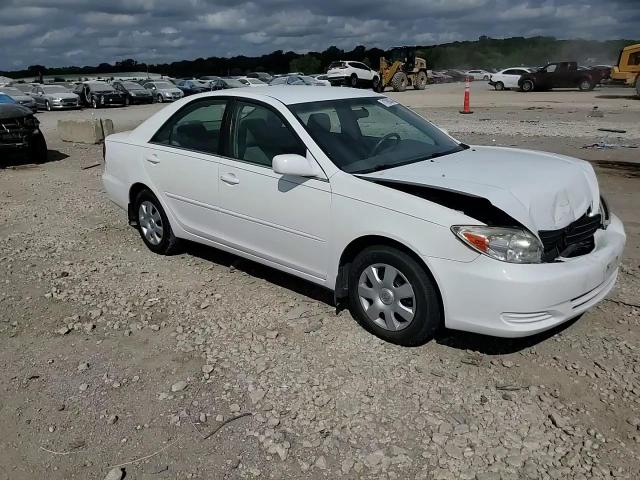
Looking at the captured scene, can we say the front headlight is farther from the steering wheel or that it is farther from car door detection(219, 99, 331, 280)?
the steering wheel

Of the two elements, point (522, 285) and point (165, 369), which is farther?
point (165, 369)

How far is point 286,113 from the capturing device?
4.32 meters

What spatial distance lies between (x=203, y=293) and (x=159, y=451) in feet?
6.58

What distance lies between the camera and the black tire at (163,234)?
5422mm

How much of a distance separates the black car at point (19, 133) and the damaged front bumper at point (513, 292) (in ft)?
34.7

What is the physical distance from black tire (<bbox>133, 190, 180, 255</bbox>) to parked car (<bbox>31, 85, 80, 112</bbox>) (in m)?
29.0

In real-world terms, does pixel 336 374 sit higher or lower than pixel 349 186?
lower

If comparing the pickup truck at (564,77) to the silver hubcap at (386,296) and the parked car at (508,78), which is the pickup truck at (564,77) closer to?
the parked car at (508,78)

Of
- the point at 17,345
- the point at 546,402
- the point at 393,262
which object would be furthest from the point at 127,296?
the point at 546,402

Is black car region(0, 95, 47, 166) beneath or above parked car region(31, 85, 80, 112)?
above

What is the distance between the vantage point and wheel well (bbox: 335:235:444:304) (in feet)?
11.5

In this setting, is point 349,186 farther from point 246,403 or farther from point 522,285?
point 246,403

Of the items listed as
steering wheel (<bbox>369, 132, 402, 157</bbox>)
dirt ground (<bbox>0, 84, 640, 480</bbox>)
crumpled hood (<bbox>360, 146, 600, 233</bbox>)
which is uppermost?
steering wheel (<bbox>369, 132, 402, 157</bbox>)

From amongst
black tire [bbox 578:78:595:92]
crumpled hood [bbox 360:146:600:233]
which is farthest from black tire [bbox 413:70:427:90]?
crumpled hood [bbox 360:146:600:233]
